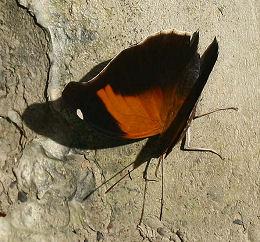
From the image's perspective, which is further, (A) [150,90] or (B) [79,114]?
(A) [150,90]

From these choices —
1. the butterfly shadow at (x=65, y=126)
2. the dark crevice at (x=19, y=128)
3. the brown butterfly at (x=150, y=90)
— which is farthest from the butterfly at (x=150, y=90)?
the dark crevice at (x=19, y=128)

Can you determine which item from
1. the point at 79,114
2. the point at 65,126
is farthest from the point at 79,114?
the point at 65,126

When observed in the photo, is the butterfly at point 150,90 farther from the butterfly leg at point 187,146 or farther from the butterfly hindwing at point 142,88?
the butterfly leg at point 187,146

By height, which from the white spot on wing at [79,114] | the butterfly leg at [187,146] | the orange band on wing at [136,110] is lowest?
the butterfly leg at [187,146]

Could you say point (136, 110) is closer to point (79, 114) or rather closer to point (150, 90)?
point (150, 90)

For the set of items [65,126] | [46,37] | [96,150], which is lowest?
[96,150]

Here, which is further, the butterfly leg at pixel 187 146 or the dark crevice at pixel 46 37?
the butterfly leg at pixel 187 146

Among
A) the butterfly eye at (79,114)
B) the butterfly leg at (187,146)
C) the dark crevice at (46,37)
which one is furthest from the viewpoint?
the butterfly leg at (187,146)
